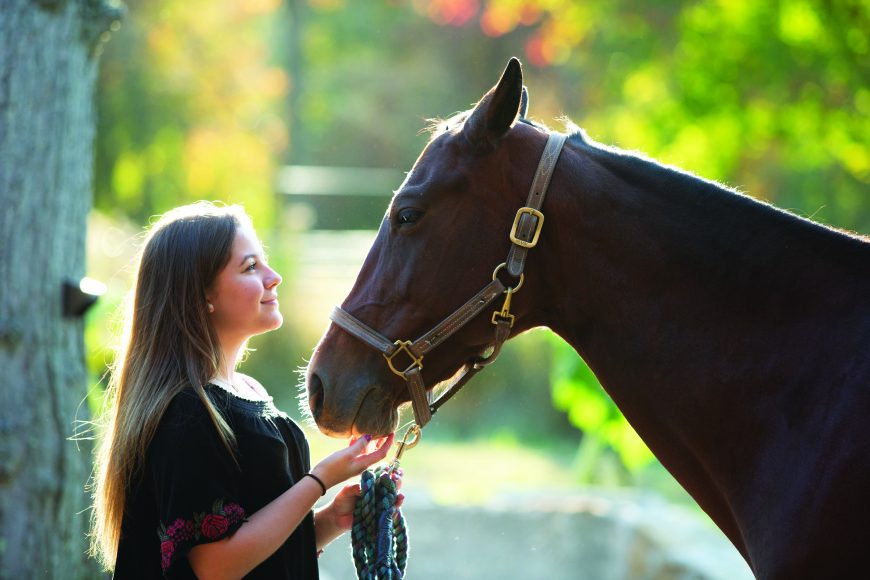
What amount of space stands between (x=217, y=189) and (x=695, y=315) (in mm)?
11115

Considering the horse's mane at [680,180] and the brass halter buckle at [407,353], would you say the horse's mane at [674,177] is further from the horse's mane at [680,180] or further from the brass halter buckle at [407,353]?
the brass halter buckle at [407,353]

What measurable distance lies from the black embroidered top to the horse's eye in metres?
0.59

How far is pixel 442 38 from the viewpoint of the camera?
63.4ft

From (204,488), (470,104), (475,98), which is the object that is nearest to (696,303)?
(204,488)

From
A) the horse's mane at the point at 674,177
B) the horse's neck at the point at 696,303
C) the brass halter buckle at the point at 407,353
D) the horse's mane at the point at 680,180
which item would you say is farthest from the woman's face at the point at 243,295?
the horse's mane at the point at 680,180

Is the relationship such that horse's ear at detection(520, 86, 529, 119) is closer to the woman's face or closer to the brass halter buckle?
the brass halter buckle

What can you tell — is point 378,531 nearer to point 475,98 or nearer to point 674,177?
point 674,177

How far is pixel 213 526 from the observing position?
6.34ft

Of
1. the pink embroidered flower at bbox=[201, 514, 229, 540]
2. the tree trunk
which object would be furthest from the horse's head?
the tree trunk

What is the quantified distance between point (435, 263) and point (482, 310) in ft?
0.55

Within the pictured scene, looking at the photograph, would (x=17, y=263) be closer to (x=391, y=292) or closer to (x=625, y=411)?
(x=391, y=292)

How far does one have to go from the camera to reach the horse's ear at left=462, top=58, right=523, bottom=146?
2.11 meters

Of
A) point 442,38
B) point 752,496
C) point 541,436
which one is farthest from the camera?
point 442,38

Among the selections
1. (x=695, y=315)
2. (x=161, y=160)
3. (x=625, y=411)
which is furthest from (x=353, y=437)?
(x=161, y=160)
